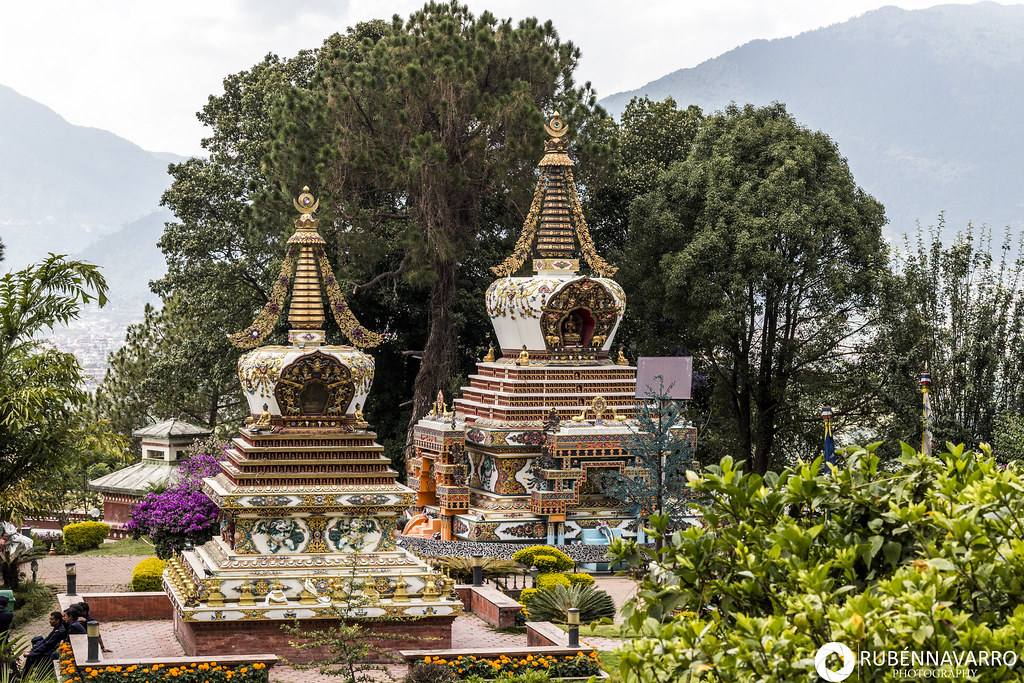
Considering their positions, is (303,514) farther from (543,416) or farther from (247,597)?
(543,416)

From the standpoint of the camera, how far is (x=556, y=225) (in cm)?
3312

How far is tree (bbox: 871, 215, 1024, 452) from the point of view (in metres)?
30.6

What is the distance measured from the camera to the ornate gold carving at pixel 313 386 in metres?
21.5

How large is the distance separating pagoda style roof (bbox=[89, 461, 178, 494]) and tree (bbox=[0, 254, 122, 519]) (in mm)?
11366

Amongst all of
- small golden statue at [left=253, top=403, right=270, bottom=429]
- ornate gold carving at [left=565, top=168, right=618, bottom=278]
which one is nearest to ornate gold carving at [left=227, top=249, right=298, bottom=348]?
small golden statue at [left=253, top=403, right=270, bottom=429]

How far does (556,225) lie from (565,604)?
42.0 ft

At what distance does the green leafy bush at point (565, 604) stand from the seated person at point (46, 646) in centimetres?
781

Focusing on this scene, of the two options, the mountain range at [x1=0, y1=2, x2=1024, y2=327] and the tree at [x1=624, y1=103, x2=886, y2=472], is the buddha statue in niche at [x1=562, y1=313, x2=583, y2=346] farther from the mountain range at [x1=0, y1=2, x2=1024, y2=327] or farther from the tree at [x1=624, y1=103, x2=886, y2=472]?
the mountain range at [x1=0, y1=2, x2=1024, y2=327]

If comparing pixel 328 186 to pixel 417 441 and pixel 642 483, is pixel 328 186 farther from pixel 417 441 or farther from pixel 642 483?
pixel 642 483

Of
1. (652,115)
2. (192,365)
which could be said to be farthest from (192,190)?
(652,115)

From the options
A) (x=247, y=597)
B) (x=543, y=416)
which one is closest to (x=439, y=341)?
(x=543, y=416)

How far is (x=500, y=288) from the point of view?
3338 cm

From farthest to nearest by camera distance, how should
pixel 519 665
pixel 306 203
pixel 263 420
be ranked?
pixel 306 203 → pixel 263 420 → pixel 519 665

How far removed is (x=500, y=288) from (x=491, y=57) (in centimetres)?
893
